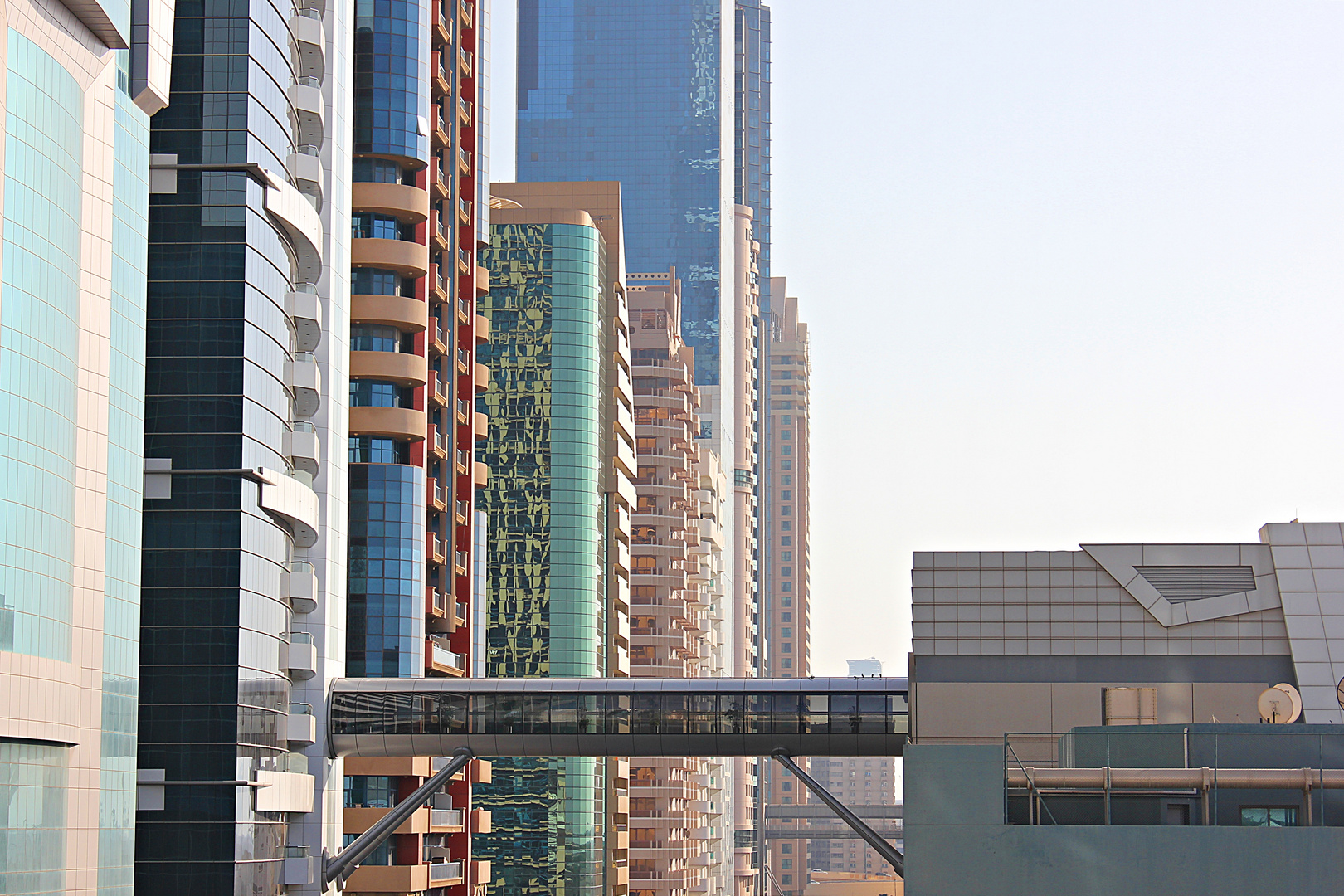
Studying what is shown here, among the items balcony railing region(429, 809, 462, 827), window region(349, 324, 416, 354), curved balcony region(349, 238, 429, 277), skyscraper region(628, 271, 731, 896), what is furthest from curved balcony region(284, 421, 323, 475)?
skyscraper region(628, 271, 731, 896)

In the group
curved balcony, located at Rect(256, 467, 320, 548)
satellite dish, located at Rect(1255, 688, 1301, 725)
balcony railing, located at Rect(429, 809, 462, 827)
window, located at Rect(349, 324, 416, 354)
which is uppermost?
window, located at Rect(349, 324, 416, 354)

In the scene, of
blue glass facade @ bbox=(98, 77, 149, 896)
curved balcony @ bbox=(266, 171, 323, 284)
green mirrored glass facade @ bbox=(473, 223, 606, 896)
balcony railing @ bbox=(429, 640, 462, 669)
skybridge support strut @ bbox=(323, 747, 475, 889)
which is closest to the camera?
blue glass facade @ bbox=(98, 77, 149, 896)

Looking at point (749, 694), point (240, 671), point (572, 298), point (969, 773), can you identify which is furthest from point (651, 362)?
point (969, 773)

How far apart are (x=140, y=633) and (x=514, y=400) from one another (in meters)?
59.2

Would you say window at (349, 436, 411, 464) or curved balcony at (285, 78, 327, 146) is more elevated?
curved balcony at (285, 78, 327, 146)

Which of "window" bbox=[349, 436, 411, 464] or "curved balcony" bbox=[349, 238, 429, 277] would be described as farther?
"window" bbox=[349, 436, 411, 464]

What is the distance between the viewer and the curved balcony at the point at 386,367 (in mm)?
84375

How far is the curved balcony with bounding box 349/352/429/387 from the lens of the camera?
84.4 m

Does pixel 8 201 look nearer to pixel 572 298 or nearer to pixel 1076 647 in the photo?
pixel 1076 647

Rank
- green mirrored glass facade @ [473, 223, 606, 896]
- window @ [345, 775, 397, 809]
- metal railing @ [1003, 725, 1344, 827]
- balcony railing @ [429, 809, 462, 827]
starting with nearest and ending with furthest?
1. metal railing @ [1003, 725, 1344, 827]
2. window @ [345, 775, 397, 809]
3. balcony railing @ [429, 809, 462, 827]
4. green mirrored glass facade @ [473, 223, 606, 896]

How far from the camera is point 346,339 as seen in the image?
7644 cm

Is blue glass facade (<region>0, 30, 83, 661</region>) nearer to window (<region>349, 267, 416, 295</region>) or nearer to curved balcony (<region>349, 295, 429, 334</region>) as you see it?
curved balcony (<region>349, 295, 429, 334</region>)

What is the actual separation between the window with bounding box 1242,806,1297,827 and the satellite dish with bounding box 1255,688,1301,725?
16.4 metres

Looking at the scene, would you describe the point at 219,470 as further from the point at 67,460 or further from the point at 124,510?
the point at 67,460
